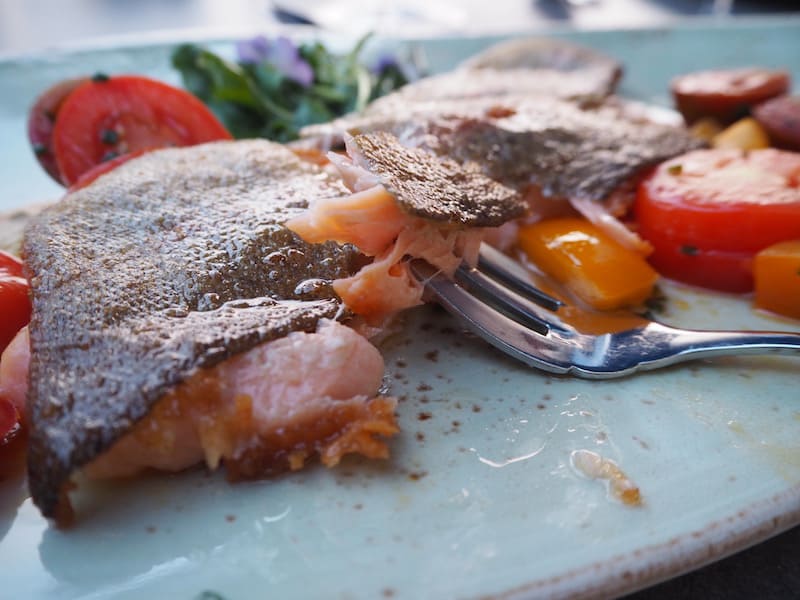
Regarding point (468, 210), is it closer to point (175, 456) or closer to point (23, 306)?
point (175, 456)

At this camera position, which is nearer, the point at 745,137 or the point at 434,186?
the point at 434,186

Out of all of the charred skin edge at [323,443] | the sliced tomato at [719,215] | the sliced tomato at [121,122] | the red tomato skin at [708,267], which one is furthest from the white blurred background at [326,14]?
the charred skin edge at [323,443]

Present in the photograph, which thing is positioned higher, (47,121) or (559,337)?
(47,121)

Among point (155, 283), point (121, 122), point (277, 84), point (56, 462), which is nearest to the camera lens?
point (56, 462)

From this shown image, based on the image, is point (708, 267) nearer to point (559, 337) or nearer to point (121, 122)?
point (559, 337)

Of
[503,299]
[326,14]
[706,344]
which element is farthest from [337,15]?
[706,344]

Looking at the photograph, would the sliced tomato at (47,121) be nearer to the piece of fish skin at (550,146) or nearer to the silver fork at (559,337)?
the piece of fish skin at (550,146)

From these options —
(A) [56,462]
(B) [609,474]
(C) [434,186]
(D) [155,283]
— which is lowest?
(B) [609,474]

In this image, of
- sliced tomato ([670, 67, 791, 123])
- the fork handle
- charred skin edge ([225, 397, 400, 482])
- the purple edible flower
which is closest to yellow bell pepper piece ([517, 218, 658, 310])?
the fork handle
